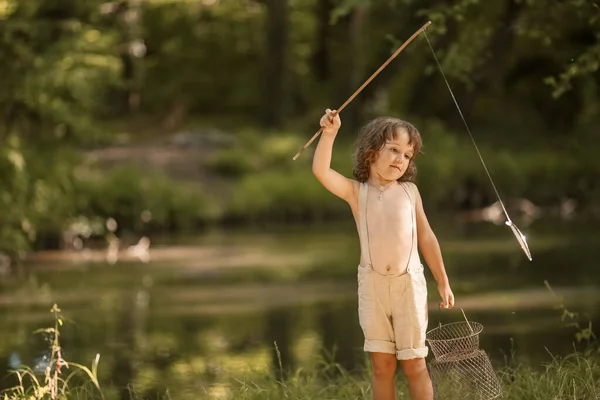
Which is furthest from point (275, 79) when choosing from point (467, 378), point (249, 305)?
point (467, 378)

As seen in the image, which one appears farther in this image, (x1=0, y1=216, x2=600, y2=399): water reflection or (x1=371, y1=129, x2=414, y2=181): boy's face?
(x1=0, y1=216, x2=600, y2=399): water reflection

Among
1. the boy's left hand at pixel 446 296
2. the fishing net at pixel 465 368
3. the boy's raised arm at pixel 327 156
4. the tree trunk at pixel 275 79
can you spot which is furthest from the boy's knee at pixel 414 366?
the tree trunk at pixel 275 79

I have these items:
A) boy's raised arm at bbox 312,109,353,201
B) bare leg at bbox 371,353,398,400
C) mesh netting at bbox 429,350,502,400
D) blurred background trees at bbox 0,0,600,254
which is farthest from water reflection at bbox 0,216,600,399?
blurred background trees at bbox 0,0,600,254

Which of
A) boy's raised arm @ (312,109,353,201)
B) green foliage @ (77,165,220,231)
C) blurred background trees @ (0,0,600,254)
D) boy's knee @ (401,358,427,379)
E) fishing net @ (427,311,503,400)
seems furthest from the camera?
green foliage @ (77,165,220,231)

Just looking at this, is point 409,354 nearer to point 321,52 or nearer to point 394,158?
point 394,158

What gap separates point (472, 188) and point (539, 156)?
190cm

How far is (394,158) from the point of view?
6.21 m

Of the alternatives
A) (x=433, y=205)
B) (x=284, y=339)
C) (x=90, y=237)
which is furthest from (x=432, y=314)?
(x=433, y=205)

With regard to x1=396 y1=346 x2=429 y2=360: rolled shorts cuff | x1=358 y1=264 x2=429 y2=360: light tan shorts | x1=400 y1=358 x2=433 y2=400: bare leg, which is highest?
x1=358 y1=264 x2=429 y2=360: light tan shorts

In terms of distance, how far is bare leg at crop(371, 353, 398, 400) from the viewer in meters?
6.15

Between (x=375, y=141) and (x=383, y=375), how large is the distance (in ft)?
3.18

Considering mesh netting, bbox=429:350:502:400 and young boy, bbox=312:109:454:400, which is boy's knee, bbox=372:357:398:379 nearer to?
young boy, bbox=312:109:454:400

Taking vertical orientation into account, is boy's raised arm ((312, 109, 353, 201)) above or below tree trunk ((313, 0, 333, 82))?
below

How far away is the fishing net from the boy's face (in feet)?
2.28
